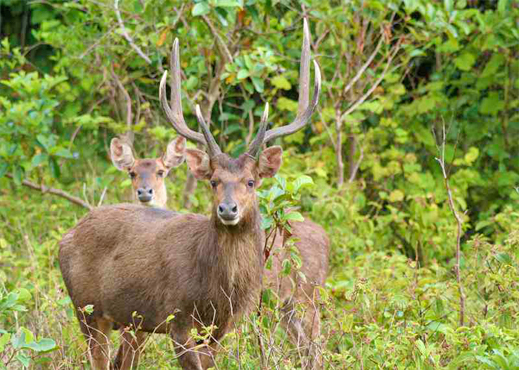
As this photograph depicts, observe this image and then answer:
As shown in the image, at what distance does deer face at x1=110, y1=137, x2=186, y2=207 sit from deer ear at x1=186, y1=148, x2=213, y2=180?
80.5 inches

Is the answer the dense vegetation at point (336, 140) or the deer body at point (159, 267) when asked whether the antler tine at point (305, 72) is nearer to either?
the dense vegetation at point (336, 140)

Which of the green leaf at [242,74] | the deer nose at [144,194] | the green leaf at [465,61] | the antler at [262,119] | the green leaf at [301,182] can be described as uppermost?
the antler at [262,119]

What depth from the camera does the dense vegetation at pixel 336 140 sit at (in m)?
6.09

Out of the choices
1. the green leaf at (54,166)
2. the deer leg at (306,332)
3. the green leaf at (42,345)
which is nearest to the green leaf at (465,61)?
the deer leg at (306,332)

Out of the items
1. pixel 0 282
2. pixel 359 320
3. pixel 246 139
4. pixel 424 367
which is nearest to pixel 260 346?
pixel 424 367

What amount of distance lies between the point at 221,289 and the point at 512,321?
170cm

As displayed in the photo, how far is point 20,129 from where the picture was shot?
7871 mm

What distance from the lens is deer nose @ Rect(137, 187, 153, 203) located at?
24.9ft

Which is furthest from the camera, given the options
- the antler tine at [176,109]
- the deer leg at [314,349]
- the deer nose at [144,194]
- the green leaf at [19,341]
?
the deer nose at [144,194]

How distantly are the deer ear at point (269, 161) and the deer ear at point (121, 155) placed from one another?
2.91 m

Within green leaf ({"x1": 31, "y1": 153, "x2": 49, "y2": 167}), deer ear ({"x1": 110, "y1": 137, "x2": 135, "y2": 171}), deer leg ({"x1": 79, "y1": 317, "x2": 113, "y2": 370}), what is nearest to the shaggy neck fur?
deer leg ({"x1": 79, "y1": 317, "x2": 113, "y2": 370})

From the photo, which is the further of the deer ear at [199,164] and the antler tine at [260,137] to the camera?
the deer ear at [199,164]

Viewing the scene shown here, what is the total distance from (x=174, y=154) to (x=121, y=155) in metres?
0.51

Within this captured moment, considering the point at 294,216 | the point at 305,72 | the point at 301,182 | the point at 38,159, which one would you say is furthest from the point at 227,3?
the point at 38,159
